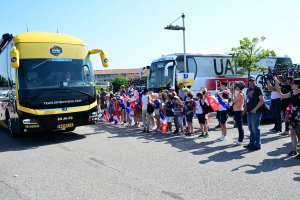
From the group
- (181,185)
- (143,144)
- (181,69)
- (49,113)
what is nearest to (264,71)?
(181,69)

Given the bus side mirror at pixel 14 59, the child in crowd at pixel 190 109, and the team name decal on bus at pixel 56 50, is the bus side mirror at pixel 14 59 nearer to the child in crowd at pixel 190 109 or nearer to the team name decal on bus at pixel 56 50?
the team name decal on bus at pixel 56 50

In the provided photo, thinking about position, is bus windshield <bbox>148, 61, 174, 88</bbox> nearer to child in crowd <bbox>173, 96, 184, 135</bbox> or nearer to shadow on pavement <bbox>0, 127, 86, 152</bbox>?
child in crowd <bbox>173, 96, 184, 135</bbox>

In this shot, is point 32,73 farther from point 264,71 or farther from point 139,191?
point 264,71

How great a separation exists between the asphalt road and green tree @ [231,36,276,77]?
11.8 m

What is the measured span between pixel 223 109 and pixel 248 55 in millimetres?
13222

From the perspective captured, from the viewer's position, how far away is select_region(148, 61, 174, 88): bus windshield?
58.8ft

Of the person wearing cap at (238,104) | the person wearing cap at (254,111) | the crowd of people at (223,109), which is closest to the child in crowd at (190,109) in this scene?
the crowd of people at (223,109)

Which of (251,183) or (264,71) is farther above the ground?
(264,71)

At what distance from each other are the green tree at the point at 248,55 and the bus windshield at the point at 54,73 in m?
13.3

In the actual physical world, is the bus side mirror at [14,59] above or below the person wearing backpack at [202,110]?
above

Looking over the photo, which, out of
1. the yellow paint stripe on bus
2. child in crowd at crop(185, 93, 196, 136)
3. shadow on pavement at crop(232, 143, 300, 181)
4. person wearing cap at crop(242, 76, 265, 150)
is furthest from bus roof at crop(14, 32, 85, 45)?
shadow on pavement at crop(232, 143, 300, 181)

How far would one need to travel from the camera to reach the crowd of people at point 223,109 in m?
7.12

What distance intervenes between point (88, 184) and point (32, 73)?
15.9 feet

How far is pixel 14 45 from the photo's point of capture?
8.89 m
